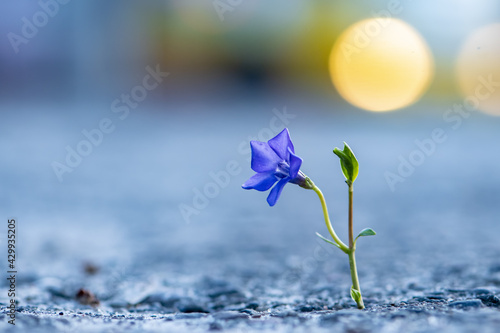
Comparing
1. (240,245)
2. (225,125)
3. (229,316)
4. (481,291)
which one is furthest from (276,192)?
(225,125)

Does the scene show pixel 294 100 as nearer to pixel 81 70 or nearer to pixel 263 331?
pixel 81 70

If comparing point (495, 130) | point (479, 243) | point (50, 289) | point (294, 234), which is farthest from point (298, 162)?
point (495, 130)

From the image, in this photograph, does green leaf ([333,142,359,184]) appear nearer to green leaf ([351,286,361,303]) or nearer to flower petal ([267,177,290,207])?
flower petal ([267,177,290,207])

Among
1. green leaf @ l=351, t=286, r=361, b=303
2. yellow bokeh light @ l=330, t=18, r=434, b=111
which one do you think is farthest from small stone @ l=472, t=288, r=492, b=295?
yellow bokeh light @ l=330, t=18, r=434, b=111

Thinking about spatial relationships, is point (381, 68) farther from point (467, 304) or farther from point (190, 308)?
point (467, 304)

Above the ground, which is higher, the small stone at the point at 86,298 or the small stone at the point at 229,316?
the small stone at the point at 86,298

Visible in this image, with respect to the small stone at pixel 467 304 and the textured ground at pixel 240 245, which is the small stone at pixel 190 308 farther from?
the small stone at pixel 467 304

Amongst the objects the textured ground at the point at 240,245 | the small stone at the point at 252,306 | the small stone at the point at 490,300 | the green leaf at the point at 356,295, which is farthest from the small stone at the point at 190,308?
the small stone at the point at 490,300
